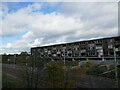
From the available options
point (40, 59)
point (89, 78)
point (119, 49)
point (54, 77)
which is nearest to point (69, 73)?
point (54, 77)

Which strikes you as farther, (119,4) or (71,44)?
(71,44)

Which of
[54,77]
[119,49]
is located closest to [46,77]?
[54,77]

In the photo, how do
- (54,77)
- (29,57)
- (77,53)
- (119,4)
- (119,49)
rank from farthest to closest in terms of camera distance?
(77,53) → (119,49) → (119,4) → (29,57) → (54,77)

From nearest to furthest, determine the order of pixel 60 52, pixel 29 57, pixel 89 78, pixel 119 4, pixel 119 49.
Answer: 1. pixel 29 57
2. pixel 119 4
3. pixel 89 78
4. pixel 119 49
5. pixel 60 52

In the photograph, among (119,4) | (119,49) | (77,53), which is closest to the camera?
(119,4)

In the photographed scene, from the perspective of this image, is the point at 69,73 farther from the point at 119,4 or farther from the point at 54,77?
the point at 119,4

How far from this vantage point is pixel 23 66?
15.5 meters

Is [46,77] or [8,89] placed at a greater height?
[46,77]

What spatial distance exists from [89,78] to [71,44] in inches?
1487

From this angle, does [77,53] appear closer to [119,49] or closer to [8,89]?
[119,49]

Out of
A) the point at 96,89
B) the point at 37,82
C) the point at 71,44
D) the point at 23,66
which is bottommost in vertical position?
the point at 96,89

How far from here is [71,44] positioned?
195 ft

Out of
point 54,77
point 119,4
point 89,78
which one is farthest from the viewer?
point 89,78

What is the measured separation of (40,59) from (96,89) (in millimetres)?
6757
